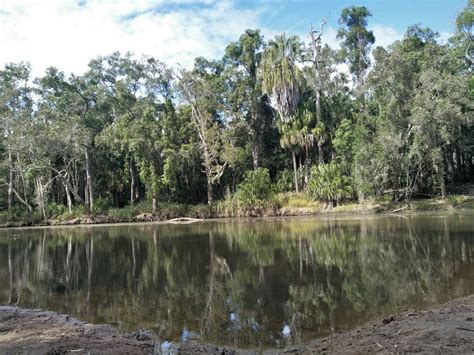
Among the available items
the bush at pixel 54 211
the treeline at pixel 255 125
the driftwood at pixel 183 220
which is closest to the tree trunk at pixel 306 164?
the treeline at pixel 255 125

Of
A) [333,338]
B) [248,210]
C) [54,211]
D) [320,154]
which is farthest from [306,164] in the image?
[333,338]

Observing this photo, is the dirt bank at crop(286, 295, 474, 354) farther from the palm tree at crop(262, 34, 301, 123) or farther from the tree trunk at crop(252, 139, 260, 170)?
the tree trunk at crop(252, 139, 260, 170)

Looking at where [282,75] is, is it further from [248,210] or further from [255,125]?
[248,210]

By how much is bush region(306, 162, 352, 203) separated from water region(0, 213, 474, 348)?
14382 millimetres

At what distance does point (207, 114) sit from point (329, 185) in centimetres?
1416

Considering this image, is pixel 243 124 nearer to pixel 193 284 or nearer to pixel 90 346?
pixel 193 284

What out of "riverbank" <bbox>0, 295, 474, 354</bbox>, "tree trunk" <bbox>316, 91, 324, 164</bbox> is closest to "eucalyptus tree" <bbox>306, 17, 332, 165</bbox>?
"tree trunk" <bbox>316, 91, 324, 164</bbox>

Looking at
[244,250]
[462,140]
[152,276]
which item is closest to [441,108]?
[462,140]

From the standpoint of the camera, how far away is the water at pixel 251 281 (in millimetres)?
8117

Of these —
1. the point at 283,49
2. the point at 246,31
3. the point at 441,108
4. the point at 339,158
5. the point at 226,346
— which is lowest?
the point at 226,346

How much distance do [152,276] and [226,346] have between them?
7.20 meters

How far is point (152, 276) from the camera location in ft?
44.7

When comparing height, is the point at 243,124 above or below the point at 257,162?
above

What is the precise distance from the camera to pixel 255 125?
44.8 metres
